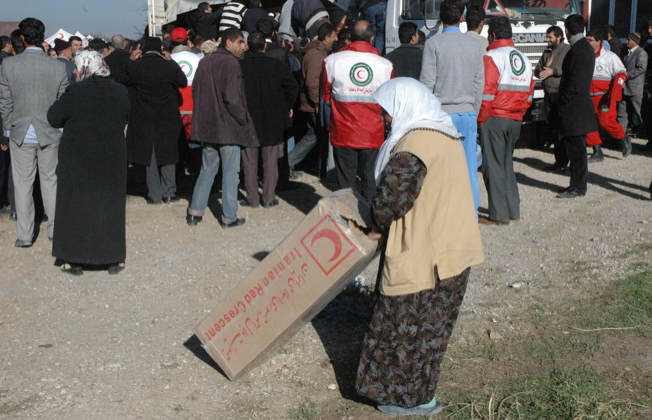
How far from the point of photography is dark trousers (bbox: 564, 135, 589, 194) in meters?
8.02

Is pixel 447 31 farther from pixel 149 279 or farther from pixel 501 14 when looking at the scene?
pixel 501 14

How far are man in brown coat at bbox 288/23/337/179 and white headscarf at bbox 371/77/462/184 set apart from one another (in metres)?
5.16

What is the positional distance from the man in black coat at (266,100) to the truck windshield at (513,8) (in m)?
3.74

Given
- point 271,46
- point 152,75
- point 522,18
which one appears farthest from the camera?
point 522,18

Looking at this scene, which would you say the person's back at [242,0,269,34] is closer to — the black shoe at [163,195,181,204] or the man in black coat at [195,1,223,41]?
the man in black coat at [195,1,223,41]

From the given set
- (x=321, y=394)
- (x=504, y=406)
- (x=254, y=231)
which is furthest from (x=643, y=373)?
(x=254, y=231)

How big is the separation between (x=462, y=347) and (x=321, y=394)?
107cm

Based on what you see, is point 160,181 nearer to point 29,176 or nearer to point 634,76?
point 29,176

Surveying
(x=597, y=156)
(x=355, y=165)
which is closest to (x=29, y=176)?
(x=355, y=165)

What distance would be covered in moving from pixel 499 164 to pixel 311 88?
105 inches

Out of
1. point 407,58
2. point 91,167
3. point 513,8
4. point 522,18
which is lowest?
point 91,167

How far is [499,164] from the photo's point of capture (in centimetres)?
705

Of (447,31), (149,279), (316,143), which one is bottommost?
(149,279)

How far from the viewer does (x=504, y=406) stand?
3658mm
